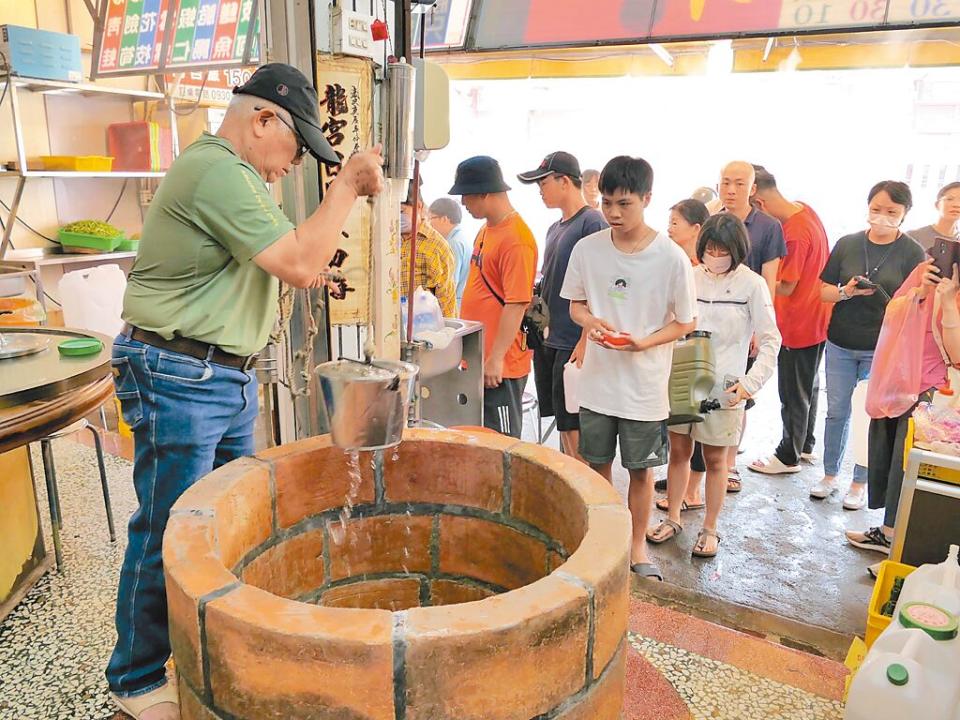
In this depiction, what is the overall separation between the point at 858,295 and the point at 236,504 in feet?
12.1

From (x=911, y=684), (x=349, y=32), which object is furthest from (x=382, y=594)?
(x=349, y=32)

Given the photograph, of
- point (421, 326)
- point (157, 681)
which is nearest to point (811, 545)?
point (421, 326)

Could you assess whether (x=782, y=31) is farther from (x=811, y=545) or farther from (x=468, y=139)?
(x=468, y=139)

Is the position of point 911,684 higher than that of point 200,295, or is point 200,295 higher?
point 200,295

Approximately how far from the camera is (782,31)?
3344 mm

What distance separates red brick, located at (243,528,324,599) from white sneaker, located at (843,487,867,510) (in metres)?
3.30

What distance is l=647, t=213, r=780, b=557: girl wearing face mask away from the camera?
11.0 feet

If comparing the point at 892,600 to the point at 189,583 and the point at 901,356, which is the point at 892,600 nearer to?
the point at 901,356

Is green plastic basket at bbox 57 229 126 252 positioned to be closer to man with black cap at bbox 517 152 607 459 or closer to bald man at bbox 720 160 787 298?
man with black cap at bbox 517 152 607 459

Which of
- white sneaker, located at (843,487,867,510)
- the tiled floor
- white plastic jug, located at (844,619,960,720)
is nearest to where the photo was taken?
white plastic jug, located at (844,619,960,720)

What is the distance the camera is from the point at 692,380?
337 centimetres

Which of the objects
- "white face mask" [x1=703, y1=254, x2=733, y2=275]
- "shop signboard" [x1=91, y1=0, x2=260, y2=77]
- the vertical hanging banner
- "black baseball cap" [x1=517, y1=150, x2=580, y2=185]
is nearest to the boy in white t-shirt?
"white face mask" [x1=703, y1=254, x2=733, y2=275]

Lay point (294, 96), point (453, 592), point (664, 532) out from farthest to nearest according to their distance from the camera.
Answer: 1. point (664, 532)
2. point (453, 592)
3. point (294, 96)

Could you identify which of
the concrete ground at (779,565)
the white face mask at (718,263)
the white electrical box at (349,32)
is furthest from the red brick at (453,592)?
the white face mask at (718,263)
